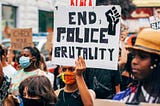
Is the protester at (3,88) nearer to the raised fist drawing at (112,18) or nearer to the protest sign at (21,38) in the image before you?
the raised fist drawing at (112,18)

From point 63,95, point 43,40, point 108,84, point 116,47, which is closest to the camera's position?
Answer: point 116,47

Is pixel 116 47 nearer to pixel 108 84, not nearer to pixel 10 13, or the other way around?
pixel 108 84

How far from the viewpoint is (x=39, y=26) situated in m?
23.5

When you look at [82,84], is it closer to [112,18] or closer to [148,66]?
[112,18]

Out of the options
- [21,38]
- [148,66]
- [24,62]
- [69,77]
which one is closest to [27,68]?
[24,62]

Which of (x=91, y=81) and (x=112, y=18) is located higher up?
(x=112, y=18)

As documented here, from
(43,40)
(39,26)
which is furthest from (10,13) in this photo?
(43,40)

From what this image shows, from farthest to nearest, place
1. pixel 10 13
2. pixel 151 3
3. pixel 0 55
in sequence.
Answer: pixel 151 3
pixel 10 13
pixel 0 55

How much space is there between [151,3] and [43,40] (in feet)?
55.2

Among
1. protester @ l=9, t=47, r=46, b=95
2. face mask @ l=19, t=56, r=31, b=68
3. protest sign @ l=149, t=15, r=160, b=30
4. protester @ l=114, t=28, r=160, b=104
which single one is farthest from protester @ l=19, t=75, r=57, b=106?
protest sign @ l=149, t=15, r=160, b=30

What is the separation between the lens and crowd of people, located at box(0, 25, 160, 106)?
11.6ft

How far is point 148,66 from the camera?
3547 millimetres

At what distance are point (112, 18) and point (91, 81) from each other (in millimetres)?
1482

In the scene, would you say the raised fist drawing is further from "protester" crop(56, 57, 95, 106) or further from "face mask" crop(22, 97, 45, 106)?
"face mask" crop(22, 97, 45, 106)
